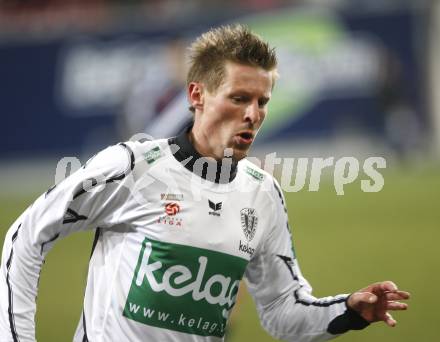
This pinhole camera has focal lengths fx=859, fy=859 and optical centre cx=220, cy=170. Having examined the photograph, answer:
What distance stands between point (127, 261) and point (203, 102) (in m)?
0.73

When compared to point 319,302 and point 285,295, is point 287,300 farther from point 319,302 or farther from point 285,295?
point 319,302

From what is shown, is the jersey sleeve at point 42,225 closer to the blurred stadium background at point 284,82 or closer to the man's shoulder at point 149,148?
the man's shoulder at point 149,148

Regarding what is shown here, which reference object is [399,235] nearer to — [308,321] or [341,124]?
[341,124]

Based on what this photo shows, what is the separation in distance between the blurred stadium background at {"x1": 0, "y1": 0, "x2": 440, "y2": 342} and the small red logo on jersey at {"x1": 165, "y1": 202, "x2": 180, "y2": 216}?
8840mm

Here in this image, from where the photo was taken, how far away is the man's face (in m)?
3.45

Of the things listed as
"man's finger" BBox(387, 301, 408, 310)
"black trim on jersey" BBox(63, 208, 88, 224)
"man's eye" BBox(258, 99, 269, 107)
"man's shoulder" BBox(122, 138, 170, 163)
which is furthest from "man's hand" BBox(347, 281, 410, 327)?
"black trim on jersey" BBox(63, 208, 88, 224)

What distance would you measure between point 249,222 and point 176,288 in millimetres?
446

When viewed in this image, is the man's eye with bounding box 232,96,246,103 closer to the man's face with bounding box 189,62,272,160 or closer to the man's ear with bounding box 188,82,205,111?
the man's face with bounding box 189,62,272,160

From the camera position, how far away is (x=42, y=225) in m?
3.25

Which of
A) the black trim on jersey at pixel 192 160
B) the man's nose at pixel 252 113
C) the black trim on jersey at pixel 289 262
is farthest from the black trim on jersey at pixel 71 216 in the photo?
the black trim on jersey at pixel 289 262

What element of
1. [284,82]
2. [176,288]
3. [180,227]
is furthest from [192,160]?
[284,82]

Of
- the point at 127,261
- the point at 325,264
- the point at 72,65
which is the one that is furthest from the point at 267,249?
the point at 72,65

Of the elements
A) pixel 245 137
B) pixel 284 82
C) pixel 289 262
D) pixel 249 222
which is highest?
pixel 284 82

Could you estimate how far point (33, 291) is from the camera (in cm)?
325
